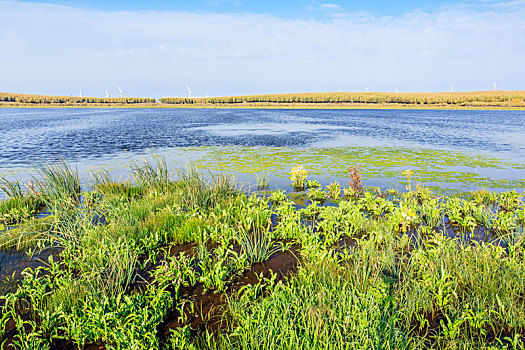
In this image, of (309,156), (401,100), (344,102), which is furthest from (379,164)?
(401,100)

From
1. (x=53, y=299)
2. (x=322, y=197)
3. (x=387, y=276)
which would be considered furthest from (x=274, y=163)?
(x=53, y=299)

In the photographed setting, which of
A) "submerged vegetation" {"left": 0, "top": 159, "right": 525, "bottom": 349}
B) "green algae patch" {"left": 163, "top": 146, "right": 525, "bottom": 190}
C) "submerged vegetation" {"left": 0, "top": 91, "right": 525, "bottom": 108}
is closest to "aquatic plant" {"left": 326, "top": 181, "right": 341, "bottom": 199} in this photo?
"green algae patch" {"left": 163, "top": 146, "right": 525, "bottom": 190}

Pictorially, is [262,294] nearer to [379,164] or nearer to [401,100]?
[379,164]

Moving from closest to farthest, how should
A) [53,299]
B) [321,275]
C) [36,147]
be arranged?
1. [53,299]
2. [321,275]
3. [36,147]

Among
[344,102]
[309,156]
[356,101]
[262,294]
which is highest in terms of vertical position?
[356,101]

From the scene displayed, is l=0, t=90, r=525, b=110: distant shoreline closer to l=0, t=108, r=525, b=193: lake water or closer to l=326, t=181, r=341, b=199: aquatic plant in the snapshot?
l=0, t=108, r=525, b=193: lake water

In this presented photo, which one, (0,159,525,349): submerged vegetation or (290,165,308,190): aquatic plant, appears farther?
(290,165,308,190): aquatic plant

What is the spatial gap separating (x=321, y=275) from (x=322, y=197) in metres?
5.10

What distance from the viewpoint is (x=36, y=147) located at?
2003 centimetres

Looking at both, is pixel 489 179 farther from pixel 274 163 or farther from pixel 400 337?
pixel 400 337

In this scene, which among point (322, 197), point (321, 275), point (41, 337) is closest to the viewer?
point (41, 337)

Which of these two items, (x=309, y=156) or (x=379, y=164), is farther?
(x=309, y=156)

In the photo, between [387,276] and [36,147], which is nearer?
[387,276]

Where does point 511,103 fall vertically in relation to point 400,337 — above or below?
above
